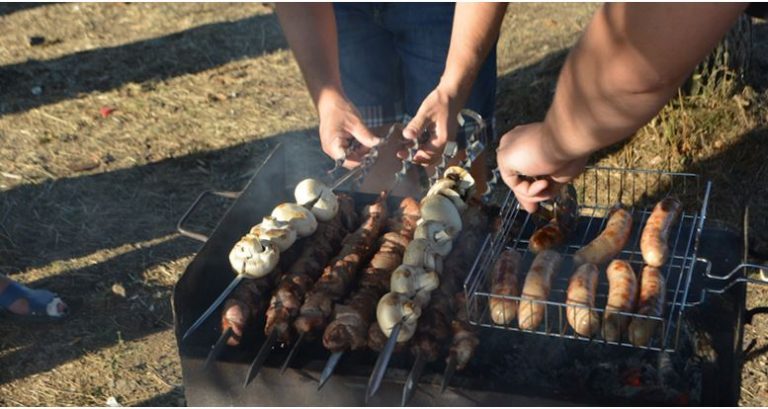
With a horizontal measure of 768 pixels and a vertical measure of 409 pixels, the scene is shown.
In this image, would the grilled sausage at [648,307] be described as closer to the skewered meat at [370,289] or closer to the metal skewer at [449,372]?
the metal skewer at [449,372]

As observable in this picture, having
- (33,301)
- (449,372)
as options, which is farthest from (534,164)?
(33,301)

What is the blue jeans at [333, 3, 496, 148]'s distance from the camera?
3932 millimetres

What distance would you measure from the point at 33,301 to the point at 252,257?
2.10 m

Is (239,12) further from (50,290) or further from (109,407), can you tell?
Answer: (109,407)

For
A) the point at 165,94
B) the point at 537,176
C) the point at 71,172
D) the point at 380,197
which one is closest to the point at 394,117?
the point at 380,197

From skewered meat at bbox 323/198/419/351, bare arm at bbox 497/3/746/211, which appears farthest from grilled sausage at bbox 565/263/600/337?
skewered meat at bbox 323/198/419/351

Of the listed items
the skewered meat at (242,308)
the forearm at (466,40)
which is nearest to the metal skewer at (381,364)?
the skewered meat at (242,308)

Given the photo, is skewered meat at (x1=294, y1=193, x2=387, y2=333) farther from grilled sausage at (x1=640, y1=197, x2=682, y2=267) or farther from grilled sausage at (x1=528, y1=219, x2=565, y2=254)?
grilled sausage at (x1=640, y1=197, x2=682, y2=267)

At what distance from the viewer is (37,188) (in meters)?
5.82

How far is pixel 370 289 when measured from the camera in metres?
2.98

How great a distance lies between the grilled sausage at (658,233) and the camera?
9.44 feet

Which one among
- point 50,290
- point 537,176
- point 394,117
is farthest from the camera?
point 50,290

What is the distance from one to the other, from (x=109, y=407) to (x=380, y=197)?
1666 mm

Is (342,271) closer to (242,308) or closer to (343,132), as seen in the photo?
(242,308)
